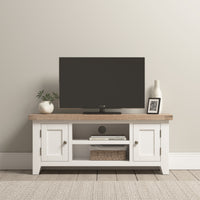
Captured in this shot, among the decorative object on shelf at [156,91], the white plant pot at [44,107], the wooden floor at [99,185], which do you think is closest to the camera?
the wooden floor at [99,185]

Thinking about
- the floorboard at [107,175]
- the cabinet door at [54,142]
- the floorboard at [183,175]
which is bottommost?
the floorboard at [107,175]

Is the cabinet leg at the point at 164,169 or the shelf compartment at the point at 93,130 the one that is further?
the shelf compartment at the point at 93,130

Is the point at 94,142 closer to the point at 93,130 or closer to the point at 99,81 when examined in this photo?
the point at 93,130

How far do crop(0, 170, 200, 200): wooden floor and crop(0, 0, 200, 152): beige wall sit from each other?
2.22 feet

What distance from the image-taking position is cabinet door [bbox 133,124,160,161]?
149 inches

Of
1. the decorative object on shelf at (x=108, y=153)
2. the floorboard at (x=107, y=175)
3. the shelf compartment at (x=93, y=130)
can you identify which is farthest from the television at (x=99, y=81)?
the floorboard at (x=107, y=175)

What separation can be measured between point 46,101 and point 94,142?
2.22 feet

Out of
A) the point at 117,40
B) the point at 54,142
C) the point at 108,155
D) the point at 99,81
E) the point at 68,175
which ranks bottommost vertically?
the point at 68,175

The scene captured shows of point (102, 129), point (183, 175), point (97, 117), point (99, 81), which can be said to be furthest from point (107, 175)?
point (99, 81)

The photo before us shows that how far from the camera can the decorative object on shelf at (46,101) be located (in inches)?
153

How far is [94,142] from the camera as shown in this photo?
3.82 m

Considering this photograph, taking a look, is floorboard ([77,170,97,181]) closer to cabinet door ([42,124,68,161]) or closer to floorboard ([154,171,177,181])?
cabinet door ([42,124,68,161])

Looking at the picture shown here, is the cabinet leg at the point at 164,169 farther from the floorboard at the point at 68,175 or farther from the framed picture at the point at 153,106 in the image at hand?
the floorboard at the point at 68,175

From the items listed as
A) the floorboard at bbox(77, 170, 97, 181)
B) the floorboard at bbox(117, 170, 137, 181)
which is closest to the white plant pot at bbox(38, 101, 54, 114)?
the floorboard at bbox(77, 170, 97, 181)
